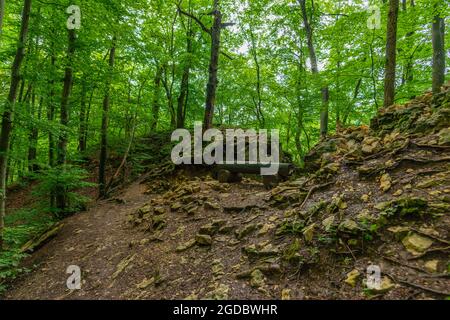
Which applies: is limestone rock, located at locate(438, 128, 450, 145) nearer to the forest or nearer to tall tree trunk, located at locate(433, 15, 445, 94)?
the forest

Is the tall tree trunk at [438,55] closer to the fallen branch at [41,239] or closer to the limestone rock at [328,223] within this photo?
the limestone rock at [328,223]

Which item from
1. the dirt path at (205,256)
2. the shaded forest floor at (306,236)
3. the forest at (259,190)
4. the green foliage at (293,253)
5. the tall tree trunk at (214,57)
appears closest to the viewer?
the shaded forest floor at (306,236)

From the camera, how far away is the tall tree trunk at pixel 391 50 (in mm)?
6695

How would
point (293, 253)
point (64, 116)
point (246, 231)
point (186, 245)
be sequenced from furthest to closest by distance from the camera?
1. point (64, 116)
2. point (186, 245)
3. point (246, 231)
4. point (293, 253)

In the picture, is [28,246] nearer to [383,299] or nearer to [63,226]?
[63,226]

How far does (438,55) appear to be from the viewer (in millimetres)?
7102

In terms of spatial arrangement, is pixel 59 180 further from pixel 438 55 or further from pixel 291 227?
pixel 438 55

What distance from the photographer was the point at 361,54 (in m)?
9.66

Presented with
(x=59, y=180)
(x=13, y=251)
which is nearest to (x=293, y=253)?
(x=13, y=251)

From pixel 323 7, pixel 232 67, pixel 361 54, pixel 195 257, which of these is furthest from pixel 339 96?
pixel 195 257

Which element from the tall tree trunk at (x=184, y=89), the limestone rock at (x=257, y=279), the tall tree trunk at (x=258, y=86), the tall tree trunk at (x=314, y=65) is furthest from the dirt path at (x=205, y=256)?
the tall tree trunk at (x=258, y=86)

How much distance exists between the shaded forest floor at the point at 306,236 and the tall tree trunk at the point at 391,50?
1033mm

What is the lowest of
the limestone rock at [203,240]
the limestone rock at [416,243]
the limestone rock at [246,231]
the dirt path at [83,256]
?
the dirt path at [83,256]

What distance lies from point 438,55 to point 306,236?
697 cm
